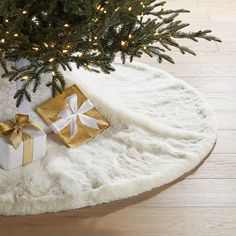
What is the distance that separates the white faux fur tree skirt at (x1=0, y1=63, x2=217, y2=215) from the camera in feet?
5.29

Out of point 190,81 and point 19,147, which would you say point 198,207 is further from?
point 190,81

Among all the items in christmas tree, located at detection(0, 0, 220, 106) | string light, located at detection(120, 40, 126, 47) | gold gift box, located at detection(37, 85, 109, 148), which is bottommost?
gold gift box, located at detection(37, 85, 109, 148)

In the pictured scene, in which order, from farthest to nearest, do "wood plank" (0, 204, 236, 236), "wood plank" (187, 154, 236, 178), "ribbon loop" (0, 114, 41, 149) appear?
"wood plank" (187, 154, 236, 178)
"ribbon loop" (0, 114, 41, 149)
"wood plank" (0, 204, 236, 236)

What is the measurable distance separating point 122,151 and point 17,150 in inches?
14.5

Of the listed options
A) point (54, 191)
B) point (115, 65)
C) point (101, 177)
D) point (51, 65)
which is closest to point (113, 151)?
point (101, 177)

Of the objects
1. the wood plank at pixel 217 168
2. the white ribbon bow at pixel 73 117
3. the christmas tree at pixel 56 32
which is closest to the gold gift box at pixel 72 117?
the white ribbon bow at pixel 73 117

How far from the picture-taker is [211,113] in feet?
6.75

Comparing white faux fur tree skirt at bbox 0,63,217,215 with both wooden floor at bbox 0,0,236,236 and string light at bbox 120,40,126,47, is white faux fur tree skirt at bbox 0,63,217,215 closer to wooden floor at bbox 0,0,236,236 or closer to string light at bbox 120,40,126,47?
wooden floor at bbox 0,0,236,236

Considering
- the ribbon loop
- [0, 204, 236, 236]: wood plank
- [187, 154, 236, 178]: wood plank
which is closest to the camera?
[0, 204, 236, 236]: wood plank

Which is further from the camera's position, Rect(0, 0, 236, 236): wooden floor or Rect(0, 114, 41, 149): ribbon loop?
Rect(0, 114, 41, 149): ribbon loop

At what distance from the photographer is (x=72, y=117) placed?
1.89 m

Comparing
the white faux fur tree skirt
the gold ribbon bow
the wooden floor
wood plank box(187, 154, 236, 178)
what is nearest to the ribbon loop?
the gold ribbon bow

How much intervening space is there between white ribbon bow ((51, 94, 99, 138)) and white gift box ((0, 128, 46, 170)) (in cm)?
14

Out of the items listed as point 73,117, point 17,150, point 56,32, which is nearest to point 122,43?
point 56,32
